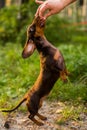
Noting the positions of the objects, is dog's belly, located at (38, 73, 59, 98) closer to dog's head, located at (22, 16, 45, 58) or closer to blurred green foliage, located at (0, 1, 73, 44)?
dog's head, located at (22, 16, 45, 58)

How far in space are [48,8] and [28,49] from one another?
18.4 inches

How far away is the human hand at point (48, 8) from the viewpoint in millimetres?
4406

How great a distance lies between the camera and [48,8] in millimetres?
4496

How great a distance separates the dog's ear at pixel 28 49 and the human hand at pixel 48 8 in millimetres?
284

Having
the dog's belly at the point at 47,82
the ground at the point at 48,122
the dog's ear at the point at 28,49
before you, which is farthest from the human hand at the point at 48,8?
the ground at the point at 48,122

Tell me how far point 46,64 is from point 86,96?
217 centimetres

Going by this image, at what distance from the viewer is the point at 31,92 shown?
4.87 metres

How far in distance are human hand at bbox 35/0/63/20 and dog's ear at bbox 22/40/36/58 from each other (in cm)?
28

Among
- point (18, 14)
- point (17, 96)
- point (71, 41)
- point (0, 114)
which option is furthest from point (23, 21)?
point (0, 114)

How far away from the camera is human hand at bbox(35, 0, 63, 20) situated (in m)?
4.41

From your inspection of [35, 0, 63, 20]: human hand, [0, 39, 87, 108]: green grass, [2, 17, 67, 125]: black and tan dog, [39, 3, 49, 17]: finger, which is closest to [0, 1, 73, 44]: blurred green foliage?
[0, 39, 87, 108]: green grass

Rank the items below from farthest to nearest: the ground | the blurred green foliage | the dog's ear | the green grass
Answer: the blurred green foliage → the green grass → the ground → the dog's ear

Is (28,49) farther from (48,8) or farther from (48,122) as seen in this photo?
(48,122)

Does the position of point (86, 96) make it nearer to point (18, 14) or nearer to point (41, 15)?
point (41, 15)
